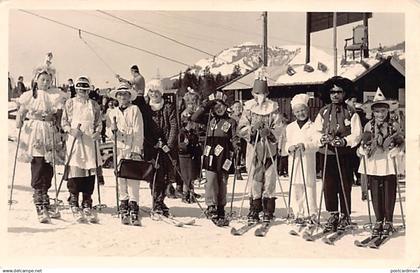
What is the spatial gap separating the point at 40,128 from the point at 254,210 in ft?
5.42

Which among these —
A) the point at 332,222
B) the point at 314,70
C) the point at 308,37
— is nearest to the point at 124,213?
the point at 332,222

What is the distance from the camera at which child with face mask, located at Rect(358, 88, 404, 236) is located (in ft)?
13.3

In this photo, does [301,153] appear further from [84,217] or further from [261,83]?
[84,217]

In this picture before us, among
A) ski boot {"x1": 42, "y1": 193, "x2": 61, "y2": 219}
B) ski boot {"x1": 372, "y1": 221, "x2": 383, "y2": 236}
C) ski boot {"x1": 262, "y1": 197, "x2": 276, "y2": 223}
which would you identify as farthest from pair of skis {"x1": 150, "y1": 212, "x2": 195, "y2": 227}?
ski boot {"x1": 372, "y1": 221, "x2": 383, "y2": 236}

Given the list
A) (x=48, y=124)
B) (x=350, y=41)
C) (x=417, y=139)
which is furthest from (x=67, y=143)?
(x=417, y=139)

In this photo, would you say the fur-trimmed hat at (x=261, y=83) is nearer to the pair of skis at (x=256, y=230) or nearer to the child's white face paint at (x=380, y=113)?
the child's white face paint at (x=380, y=113)

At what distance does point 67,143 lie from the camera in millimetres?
4223

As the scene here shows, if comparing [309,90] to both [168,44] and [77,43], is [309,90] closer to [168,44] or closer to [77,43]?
[168,44]

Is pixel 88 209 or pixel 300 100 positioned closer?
pixel 300 100

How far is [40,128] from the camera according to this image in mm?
4180

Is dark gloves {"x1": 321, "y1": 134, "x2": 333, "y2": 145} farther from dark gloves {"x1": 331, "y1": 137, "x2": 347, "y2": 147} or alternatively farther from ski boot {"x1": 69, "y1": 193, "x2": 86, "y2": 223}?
ski boot {"x1": 69, "y1": 193, "x2": 86, "y2": 223}

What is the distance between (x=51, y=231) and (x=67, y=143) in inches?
25.4

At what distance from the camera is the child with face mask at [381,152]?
13.3 ft

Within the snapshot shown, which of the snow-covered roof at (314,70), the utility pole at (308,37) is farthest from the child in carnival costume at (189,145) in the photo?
the utility pole at (308,37)
